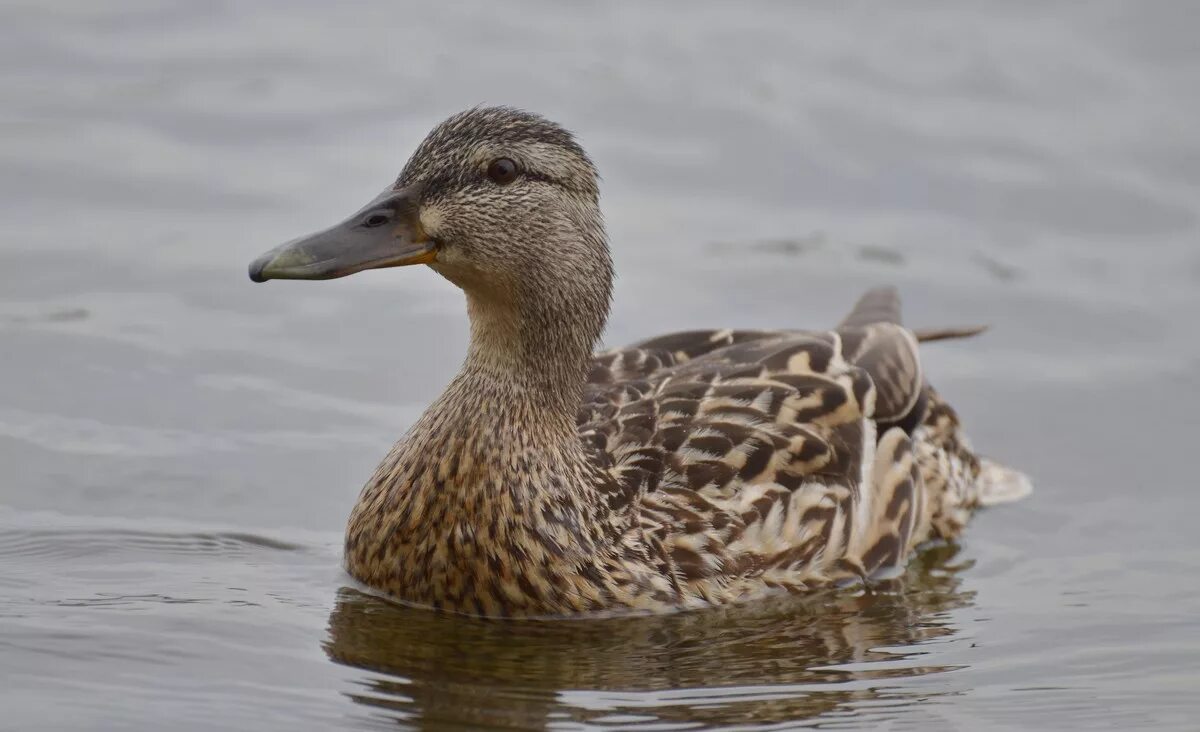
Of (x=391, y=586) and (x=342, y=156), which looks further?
(x=342, y=156)

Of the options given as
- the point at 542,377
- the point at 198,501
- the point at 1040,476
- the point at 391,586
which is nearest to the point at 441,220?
the point at 542,377

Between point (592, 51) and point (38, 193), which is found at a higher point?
point (592, 51)

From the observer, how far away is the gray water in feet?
27.7

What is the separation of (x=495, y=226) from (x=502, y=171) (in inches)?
9.9

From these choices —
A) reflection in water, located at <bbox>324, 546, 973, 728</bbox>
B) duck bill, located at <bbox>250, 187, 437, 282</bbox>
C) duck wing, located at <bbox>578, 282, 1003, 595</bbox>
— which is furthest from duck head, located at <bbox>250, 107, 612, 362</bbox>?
reflection in water, located at <bbox>324, 546, 973, 728</bbox>

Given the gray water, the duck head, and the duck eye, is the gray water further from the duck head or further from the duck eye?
the duck eye

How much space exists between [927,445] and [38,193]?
6172mm

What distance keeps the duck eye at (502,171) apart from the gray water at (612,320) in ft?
6.25

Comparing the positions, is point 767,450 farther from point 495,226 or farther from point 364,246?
point 364,246

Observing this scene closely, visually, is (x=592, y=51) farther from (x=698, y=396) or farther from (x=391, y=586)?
(x=391, y=586)

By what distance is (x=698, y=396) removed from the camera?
989cm

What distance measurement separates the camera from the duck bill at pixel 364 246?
8703 millimetres

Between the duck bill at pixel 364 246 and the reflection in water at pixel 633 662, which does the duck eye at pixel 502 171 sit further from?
the reflection in water at pixel 633 662

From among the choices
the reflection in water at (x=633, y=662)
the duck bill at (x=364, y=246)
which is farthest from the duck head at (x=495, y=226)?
the reflection in water at (x=633, y=662)
